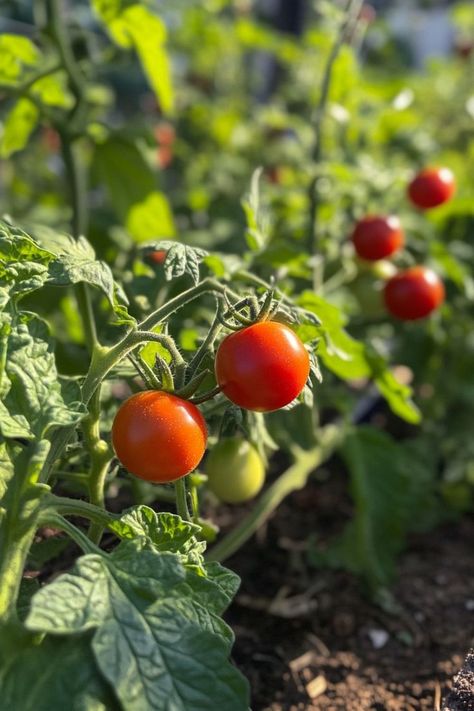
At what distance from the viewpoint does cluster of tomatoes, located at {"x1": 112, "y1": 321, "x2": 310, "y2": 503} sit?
0.87 metres

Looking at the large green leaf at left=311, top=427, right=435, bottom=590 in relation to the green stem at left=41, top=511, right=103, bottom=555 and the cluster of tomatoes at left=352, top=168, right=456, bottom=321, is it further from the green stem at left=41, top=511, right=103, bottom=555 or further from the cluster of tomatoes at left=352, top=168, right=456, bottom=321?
the green stem at left=41, top=511, right=103, bottom=555

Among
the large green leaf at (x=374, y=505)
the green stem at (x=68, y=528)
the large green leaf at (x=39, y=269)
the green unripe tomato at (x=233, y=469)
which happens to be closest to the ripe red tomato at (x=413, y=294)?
the large green leaf at (x=374, y=505)

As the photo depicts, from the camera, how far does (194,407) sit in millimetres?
925

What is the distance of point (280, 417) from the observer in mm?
1583

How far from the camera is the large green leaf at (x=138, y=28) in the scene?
1.56m

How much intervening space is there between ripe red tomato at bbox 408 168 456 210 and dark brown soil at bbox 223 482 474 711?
0.72m

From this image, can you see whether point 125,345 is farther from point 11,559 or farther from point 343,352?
point 343,352

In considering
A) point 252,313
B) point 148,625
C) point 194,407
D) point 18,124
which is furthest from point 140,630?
point 18,124

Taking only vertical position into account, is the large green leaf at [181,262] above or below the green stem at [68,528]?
above

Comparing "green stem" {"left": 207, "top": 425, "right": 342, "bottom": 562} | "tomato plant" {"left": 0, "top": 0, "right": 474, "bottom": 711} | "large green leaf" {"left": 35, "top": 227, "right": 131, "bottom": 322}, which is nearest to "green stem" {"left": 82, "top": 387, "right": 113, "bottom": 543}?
"tomato plant" {"left": 0, "top": 0, "right": 474, "bottom": 711}

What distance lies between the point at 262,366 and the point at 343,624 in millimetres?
799

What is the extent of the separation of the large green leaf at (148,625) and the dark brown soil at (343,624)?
0.36 m

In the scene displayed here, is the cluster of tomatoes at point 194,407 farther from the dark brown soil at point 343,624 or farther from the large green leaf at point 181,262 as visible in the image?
the dark brown soil at point 343,624

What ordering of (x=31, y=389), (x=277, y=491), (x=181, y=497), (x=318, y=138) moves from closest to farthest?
1. (x=31, y=389)
2. (x=181, y=497)
3. (x=277, y=491)
4. (x=318, y=138)
